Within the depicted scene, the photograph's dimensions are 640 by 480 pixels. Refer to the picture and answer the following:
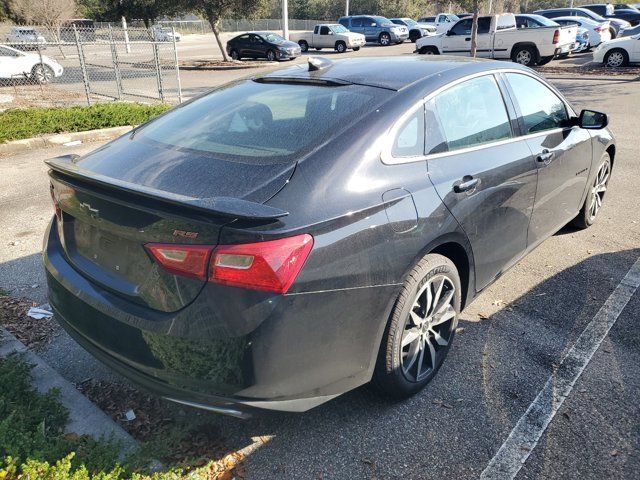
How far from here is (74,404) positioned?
8.84ft

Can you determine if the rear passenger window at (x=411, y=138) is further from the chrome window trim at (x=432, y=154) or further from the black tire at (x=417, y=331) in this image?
the black tire at (x=417, y=331)

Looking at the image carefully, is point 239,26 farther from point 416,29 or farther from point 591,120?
point 591,120

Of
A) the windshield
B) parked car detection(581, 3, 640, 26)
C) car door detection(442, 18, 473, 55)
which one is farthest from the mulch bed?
parked car detection(581, 3, 640, 26)

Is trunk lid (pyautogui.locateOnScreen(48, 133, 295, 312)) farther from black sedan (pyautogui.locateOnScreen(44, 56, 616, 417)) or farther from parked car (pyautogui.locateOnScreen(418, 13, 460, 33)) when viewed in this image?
parked car (pyautogui.locateOnScreen(418, 13, 460, 33))

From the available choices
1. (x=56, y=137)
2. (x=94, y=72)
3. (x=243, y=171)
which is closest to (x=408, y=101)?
(x=243, y=171)

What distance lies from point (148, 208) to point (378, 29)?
37.1 meters

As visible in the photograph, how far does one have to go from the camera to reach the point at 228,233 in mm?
2039

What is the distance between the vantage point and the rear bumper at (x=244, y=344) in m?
2.06

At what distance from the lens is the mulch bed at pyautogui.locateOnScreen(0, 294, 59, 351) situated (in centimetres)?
341

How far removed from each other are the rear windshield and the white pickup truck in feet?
59.9

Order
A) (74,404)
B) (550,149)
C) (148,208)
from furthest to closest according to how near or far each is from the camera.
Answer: (550,149) → (74,404) → (148,208)

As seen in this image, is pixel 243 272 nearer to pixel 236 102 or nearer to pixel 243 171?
pixel 243 171

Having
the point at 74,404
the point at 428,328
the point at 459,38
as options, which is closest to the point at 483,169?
the point at 428,328

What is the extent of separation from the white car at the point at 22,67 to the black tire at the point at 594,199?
53.0ft
